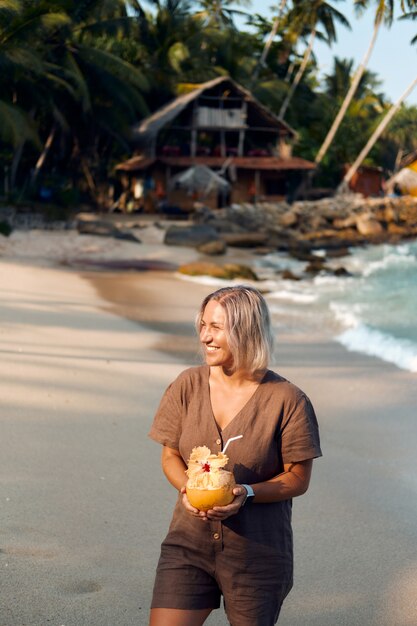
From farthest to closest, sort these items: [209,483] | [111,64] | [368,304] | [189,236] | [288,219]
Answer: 1. [288,219]
2. [111,64]
3. [189,236]
4. [368,304]
5. [209,483]

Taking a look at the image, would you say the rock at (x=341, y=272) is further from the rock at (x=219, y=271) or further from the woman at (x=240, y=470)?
the woman at (x=240, y=470)

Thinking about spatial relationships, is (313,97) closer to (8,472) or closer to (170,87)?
(170,87)

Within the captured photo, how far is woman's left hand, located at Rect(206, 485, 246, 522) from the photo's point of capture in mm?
2330

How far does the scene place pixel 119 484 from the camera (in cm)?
474

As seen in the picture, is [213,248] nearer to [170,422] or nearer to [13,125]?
[13,125]

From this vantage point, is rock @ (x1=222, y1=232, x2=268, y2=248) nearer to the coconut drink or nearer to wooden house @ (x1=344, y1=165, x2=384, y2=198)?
wooden house @ (x1=344, y1=165, x2=384, y2=198)

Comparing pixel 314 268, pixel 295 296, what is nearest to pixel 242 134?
pixel 314 268

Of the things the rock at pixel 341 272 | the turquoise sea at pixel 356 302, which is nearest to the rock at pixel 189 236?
the turquoise sea at pixel 356 302

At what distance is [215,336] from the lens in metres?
2.54

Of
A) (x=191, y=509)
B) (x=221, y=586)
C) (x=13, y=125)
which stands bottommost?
(x=221, y=586)

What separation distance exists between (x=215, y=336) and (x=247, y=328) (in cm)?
10

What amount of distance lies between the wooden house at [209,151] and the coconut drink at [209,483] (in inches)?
1166

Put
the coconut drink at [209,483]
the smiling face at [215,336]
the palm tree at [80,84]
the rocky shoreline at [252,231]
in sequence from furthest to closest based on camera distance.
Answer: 1. the palm tree at [80,84]
2. the rocky shoreline at [252,231]
3. the smiling face at [215,336]
4. the coconut drink at [209,483]

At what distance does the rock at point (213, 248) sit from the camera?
960 inches
